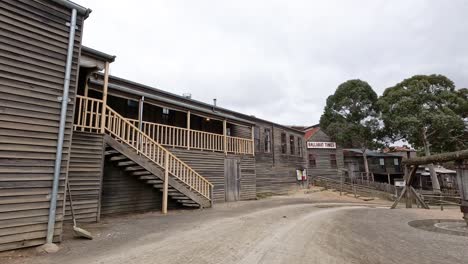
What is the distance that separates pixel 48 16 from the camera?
671 cm

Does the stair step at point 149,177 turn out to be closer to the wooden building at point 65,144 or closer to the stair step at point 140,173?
the wooden building at point 65,144

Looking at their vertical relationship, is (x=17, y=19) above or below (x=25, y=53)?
above

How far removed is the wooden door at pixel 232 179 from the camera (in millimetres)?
15539

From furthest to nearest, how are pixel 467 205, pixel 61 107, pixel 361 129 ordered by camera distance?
pixel 361 129, pixel 467 205, pixel 61 107

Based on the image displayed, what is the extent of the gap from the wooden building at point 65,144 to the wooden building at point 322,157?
19.6m

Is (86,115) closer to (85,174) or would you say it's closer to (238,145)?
(85,174)

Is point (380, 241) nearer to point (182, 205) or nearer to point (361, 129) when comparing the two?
point (182, 205)

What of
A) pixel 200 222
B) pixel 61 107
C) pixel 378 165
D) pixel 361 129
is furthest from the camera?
pixel 378 165

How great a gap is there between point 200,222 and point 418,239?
6442 millimetres

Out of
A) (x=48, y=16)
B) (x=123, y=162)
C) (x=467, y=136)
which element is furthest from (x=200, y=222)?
(x=467, y=136)

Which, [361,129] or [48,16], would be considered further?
[361,129]

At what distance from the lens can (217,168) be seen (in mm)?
15031

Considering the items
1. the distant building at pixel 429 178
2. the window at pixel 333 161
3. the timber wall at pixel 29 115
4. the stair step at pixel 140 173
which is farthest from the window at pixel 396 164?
the timber wall at pixel 29 115

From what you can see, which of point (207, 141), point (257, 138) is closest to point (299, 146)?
point (257, 138)
